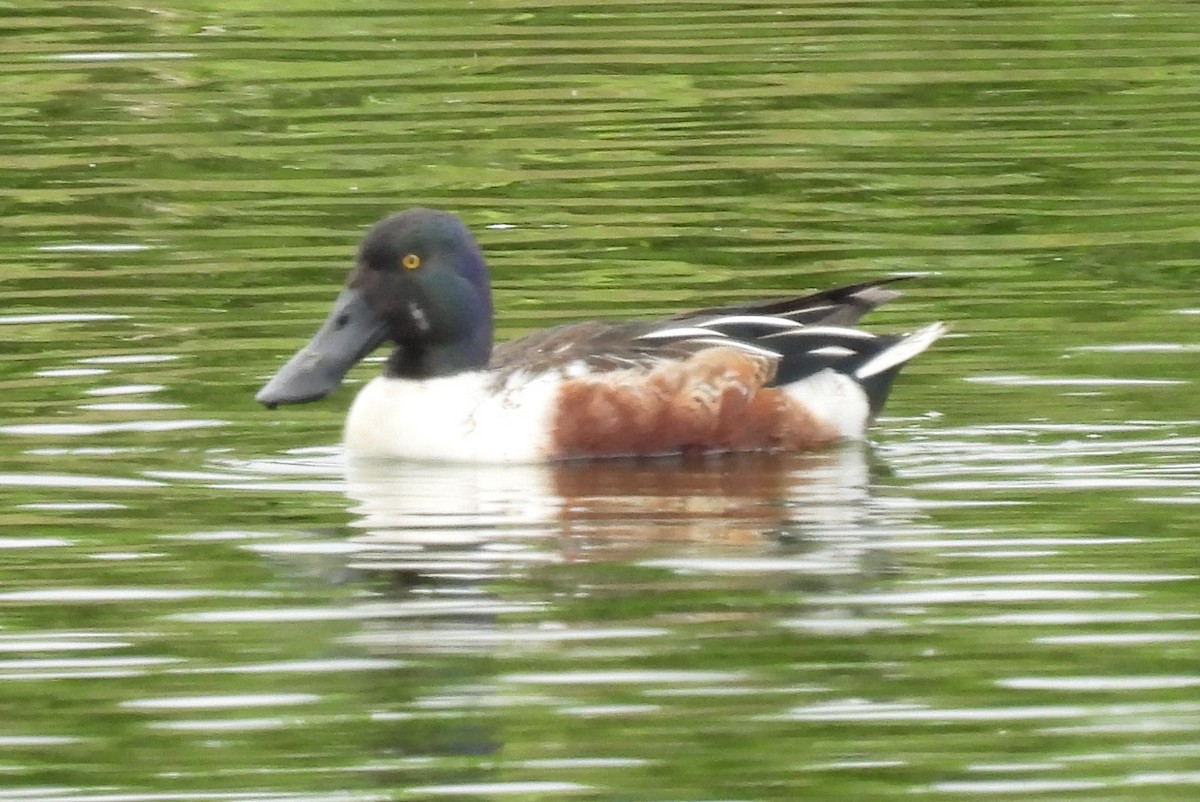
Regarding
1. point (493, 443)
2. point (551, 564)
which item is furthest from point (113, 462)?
point (551, 564)

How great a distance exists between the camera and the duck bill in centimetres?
1108

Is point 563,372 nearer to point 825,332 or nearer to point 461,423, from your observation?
point 461,423

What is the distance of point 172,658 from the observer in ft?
27.4

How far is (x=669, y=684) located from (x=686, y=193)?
25.4ft

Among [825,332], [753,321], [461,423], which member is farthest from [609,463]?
[825,332]

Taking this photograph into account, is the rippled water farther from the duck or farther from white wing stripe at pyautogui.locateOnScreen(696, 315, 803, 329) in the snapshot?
white wing stripe at pyautogui.locateOnScreen(696, 315, 803, 329)

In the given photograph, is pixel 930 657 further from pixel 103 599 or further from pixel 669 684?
pixel 103 599

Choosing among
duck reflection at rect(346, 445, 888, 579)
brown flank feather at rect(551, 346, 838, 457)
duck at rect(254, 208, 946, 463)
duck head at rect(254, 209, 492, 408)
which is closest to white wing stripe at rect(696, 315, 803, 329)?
duck at rect(254, 208, 946, 463)

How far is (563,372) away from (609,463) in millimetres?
334

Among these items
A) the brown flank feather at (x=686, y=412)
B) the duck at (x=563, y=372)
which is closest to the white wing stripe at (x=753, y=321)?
the duck at (x=563, y=372)

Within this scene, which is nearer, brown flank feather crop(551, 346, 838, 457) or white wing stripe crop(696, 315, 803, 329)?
brown flank feather crop(551, 346, 838, 457)

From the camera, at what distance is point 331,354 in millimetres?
11195

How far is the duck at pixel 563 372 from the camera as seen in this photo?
1108 centimetres

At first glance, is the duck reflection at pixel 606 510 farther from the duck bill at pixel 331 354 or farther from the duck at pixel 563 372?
the duck bill at pixel 331 354
